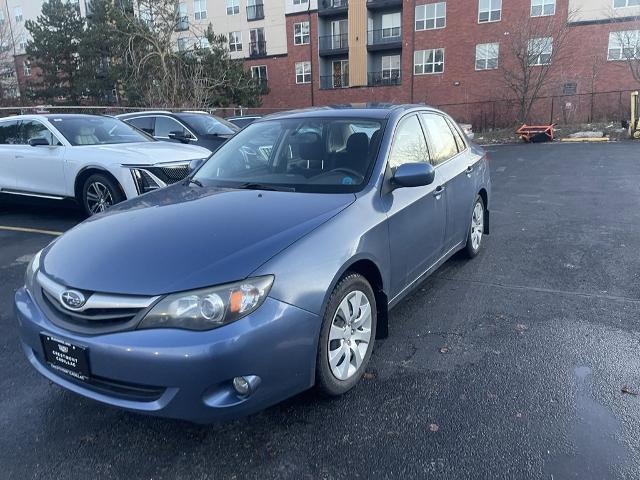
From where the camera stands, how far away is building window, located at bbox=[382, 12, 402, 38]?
37.7 m

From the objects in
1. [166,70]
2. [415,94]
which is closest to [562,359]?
[166,70]

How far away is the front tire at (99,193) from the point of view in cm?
655

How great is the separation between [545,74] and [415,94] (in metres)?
9.64

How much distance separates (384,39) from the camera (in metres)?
38.0

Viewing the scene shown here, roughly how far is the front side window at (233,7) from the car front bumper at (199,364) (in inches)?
1847

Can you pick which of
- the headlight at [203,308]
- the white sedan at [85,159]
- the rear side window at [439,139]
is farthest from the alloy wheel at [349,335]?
the white sedan at [85,159]

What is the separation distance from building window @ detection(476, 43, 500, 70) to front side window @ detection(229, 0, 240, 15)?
2190cm

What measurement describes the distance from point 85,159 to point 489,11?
3447 centimetres

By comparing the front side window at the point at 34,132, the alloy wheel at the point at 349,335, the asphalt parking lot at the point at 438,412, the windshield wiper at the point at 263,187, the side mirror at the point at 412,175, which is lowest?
the asphalt parking lot at the point at 438,412

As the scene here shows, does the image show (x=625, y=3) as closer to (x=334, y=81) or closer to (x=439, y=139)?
(x=334, y=81)

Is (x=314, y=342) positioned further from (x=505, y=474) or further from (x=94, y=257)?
(x=94, y=257)

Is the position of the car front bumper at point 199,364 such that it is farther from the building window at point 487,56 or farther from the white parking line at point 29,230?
the building window at point 487,56

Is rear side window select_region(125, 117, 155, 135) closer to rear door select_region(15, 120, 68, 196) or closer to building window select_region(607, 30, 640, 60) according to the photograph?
rear door select_region(15, 120, 68, 196)

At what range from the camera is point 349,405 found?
9.02 ft
